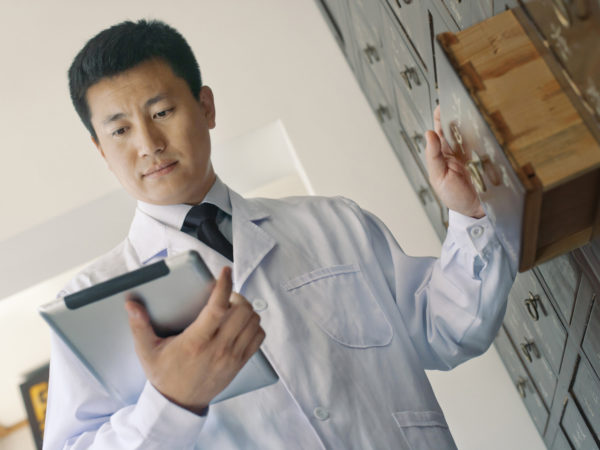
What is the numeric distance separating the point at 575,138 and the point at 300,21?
7.79 ft

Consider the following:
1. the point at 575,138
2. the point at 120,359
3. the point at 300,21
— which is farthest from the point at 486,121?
the point at 300,21

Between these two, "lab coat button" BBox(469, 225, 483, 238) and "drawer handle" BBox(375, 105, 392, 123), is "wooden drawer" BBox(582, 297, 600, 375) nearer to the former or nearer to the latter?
"lab coat button" BBox(469, 225, 483, 238)

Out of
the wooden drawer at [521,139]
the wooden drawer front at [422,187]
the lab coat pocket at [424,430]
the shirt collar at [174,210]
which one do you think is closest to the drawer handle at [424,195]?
the wooden drawer front at [422,187]

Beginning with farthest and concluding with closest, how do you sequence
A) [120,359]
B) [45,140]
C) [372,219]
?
[45,140] < [372,219] < [120,359]

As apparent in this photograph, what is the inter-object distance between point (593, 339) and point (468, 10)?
677mm

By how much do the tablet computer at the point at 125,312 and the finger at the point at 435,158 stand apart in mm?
445

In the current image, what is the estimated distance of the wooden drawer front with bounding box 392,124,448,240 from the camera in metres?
2.57

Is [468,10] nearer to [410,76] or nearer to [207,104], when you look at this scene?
[207,104]

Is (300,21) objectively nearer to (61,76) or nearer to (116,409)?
(61,76)

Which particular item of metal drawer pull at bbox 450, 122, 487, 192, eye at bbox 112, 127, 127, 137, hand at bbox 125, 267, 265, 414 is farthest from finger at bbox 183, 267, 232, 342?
eye at bbox 112, 127, 127, 137

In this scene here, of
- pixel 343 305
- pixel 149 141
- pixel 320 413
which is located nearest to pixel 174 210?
pixel 149 141

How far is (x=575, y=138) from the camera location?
86 cm

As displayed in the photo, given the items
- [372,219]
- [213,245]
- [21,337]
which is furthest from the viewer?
[21,337]

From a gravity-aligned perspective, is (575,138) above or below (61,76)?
below
